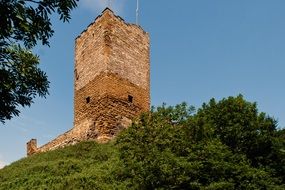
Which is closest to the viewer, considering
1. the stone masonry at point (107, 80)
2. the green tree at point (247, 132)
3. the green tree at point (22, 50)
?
the green tree at point (22, 50)

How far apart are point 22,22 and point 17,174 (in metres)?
15.3

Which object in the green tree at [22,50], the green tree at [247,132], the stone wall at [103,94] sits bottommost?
the green tree at [22,50]

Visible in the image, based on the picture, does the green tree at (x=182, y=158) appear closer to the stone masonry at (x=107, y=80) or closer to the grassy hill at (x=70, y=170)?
the grassy hill at (x=70, y=170)

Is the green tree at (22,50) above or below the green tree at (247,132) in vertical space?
below

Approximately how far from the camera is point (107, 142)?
25.3 m

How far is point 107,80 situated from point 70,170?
7.40m

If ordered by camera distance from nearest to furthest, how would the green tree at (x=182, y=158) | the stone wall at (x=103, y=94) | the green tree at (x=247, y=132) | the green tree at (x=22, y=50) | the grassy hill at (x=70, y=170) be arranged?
the green tree at (x=22, y=50) → the green tree at (x=182, y=158) → the grassy hill at (x=70, y=170) → the green tree at (x=247, y=132) → the stone wall at (x=103, y=94)

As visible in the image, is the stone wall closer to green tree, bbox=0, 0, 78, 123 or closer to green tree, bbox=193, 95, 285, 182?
green tree, bbox=193, 95, 285, 182

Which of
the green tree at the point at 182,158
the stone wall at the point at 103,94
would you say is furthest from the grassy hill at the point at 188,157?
the stone wall at the point at 103,94

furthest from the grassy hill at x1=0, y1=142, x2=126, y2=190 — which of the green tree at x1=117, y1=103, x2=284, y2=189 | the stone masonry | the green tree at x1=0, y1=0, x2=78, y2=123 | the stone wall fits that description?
the green tree at x1=0, y1=0, x2=78, y2=123

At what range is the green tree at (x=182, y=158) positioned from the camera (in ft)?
53.1

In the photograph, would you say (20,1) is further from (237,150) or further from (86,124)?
(86,124)

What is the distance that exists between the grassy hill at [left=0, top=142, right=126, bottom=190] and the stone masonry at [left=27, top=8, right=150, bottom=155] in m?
2.04

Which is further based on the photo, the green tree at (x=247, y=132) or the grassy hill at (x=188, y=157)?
the green tree at (x=247, y=132)
